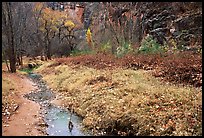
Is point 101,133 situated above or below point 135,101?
below

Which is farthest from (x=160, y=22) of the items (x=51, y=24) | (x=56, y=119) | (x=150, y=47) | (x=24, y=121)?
(x=51, y=24)

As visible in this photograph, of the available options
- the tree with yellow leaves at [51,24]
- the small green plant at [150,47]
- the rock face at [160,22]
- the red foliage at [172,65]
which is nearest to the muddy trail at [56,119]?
the red foliage at [172,65]

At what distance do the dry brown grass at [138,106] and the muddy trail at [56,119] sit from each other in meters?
0.38

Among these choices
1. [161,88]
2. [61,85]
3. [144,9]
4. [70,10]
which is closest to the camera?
[161,88]

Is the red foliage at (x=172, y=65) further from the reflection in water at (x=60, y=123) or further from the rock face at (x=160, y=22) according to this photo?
the reflection in water at (x=60, y=123)

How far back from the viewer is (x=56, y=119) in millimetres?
11938

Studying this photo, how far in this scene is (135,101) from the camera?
10.6m

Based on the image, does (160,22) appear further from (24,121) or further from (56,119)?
(24,121)

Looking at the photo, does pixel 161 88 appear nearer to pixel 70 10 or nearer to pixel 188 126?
pixel 188 126

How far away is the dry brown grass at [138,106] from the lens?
8.77 metres

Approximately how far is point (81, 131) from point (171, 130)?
3.23m

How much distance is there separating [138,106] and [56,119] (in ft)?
11.6

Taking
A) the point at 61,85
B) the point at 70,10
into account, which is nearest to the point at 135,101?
the point at 61,85

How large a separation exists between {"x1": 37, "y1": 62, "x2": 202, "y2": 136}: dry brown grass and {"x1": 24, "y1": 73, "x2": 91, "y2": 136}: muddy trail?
38 centimetres
